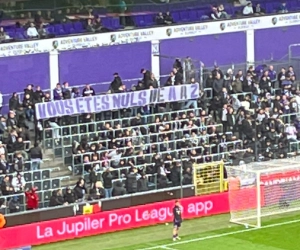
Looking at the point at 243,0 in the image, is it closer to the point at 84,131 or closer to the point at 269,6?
the point at 269,6

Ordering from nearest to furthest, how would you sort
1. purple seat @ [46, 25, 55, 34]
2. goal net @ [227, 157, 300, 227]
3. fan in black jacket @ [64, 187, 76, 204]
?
fan in black jacket @ [64, 187, 76, 204]
goal net @ [227, 157, 300, 227]
purple seat @ [46, 25, 55, 34]

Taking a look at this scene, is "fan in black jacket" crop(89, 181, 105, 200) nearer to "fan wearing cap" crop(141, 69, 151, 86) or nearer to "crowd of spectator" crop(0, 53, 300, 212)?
"crowd of spectator" crop(0, 53, 300, 212)

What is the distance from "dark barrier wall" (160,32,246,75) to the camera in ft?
154

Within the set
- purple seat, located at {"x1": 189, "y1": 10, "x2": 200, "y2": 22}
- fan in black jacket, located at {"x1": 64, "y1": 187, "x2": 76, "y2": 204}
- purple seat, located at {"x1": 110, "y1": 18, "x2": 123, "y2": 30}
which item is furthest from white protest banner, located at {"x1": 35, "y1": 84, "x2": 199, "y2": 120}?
purple seat, located at {"x1": 189, "y1": 10, "x2": 200, "y2": 22}

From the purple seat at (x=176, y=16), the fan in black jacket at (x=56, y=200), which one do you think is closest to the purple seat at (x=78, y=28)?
the purple seat at (x=176, y=16)

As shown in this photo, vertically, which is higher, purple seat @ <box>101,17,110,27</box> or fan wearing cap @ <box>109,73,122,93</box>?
purple seat @ <box>101,17,110,27</box>

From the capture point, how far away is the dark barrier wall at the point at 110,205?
3731cm

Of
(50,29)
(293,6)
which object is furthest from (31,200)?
(293,6)

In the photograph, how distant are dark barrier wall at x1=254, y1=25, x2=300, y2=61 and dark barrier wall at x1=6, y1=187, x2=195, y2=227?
1049 centimetres

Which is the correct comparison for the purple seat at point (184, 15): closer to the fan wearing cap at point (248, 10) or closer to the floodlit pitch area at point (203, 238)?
the fan wearing cap at point (248, 10)

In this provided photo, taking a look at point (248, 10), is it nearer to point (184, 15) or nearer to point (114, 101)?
point (184, 15)

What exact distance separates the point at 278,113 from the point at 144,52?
5361mm

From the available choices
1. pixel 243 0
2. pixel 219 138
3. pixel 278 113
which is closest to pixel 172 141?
pixel 219 138

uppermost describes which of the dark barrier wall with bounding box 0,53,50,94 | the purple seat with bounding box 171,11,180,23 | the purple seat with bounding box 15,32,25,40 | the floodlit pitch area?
the purple seat with bounding box 171,11,180,23
